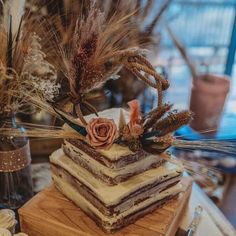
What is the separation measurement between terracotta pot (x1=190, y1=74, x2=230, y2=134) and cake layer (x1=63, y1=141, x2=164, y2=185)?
1197 mm

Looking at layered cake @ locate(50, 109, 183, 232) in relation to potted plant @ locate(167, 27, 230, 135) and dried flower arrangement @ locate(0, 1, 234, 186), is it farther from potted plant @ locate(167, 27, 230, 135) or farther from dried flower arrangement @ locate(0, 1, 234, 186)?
potted plant @ locate(167, 27, 230, 135)

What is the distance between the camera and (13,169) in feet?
2.68

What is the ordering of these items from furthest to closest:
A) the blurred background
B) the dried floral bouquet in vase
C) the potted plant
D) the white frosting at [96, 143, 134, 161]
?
the potted plant → the blurred background → the dried floral bouquet in vase → the white frosting at [96, 143, 134, 161]

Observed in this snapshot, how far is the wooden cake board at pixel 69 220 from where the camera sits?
27.0 inches

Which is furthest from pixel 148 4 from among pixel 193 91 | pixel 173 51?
pixel 173 51

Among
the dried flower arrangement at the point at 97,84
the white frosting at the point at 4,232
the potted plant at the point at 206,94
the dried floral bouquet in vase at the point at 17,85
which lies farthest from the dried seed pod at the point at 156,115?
the potted plant at the point at 206,94

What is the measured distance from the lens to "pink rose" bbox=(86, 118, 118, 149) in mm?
636

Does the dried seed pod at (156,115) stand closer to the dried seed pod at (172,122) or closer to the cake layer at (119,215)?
the dried seed pod at (172,122)

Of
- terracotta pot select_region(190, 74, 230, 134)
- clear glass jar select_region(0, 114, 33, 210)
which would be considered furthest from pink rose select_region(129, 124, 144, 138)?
terracotta pot select_region(190, 74, 230, 134)

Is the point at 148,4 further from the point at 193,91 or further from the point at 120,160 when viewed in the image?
the point at 193,91

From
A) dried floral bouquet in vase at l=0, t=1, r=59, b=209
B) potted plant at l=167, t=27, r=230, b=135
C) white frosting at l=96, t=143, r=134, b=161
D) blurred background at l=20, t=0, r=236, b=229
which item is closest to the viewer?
white frosting at l=96, t=143, r=134, b=161

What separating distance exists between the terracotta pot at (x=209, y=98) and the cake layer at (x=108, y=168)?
1197 mm

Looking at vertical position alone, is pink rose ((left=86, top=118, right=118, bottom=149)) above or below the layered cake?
above

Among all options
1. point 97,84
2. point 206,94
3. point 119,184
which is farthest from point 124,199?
point 206,94
